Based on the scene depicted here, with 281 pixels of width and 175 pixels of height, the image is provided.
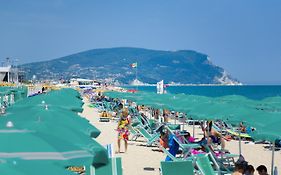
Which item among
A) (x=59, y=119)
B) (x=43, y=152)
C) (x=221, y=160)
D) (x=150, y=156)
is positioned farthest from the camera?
(x=150, y=156)

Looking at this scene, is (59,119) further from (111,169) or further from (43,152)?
(43,152)

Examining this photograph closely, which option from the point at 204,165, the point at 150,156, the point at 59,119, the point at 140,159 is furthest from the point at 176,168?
the point at 150,156

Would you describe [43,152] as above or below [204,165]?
above

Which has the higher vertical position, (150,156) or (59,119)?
(59,119)

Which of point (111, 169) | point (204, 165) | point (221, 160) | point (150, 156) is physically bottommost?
point (150, 156)

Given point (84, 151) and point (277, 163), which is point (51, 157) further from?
point (277, 163)

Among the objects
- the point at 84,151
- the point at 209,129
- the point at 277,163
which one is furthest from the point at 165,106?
the point at 84,151

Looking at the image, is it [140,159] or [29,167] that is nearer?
[29,167]

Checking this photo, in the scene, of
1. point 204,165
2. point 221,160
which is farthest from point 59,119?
point 221,160

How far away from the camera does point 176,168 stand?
632cm

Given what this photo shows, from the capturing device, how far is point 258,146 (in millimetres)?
13703

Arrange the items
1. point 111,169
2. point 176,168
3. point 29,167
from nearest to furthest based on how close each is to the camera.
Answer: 1. point 29,167
2. point 111,169
3. point 176,168

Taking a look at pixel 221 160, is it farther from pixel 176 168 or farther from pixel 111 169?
pixel 111 169

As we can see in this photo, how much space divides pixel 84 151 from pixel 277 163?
7900mm
